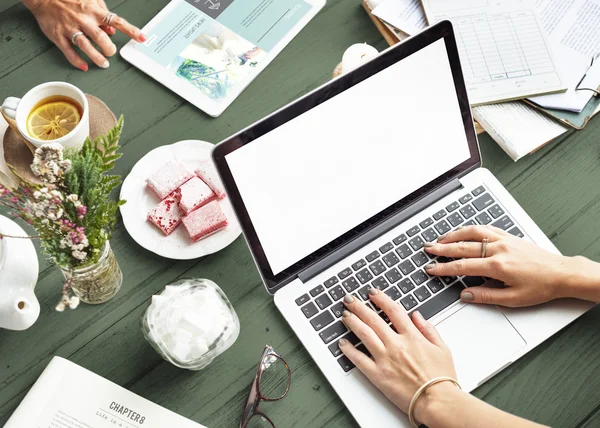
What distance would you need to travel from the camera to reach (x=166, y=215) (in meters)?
0.96

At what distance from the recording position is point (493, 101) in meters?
1.08

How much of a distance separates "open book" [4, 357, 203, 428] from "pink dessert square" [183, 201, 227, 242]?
0.85 feet

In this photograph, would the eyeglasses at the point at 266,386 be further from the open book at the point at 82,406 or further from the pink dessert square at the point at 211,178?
the pink dessert square at the point at 211,178

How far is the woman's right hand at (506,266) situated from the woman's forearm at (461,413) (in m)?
0.16

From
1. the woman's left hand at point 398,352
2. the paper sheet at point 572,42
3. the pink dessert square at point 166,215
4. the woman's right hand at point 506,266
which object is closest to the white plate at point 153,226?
the pink dessert square at point 166,215

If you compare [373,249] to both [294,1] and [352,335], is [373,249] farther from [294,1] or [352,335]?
[294,1]

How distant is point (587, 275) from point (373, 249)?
0.33 meters

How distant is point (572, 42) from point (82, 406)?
1.07 metres

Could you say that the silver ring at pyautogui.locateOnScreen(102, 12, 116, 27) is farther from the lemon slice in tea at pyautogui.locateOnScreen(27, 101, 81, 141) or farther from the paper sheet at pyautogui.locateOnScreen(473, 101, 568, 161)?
the paper sheet at pyautogui.locateOnScreen(473, 101, 568, 161)

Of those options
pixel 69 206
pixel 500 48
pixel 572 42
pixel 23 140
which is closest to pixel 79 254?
pixel 69 206

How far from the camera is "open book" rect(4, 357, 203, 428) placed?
85 cm

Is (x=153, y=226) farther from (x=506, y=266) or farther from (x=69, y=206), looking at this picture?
(x=506, y=266)

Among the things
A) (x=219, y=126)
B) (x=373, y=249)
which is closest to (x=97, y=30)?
(x=219, y=126)

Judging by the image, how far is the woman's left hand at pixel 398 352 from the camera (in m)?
0.85
